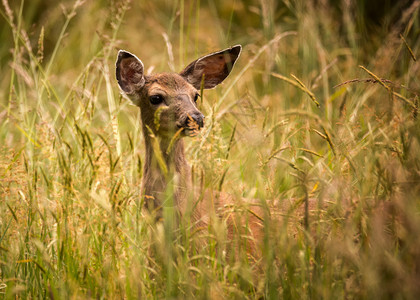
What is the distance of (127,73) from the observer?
410 centimetres

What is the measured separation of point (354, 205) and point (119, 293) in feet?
3.90

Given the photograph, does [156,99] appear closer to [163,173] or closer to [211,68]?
[163,173]

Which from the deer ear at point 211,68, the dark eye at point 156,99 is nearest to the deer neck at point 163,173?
the dark eye at point 156,99

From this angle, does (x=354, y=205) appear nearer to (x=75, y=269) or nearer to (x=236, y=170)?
(x=75, y=269)

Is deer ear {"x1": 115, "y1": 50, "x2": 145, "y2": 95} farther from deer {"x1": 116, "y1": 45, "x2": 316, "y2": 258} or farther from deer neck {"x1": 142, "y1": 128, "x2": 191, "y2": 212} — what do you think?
deer neck {"x1": 142, "y1": 128, "x2": 191, "y2": 212}

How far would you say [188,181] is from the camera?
3688 millimetres

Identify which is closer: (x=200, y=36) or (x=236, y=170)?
(x=236, y=170)

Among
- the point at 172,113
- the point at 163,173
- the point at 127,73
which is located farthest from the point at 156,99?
the point at 163,173

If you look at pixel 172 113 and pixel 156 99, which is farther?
pixel 156 99

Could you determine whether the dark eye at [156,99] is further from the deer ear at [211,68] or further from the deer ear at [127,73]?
the deer ear at [211,68]

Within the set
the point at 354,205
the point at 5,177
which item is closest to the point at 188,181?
the point at 5,177

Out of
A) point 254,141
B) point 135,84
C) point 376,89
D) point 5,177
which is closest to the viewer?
point 254,141

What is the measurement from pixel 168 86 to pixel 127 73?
417mm

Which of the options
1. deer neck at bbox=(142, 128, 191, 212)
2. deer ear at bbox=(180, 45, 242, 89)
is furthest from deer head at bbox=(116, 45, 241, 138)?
deer neck at bbox=(142, 128, 191, 212)
